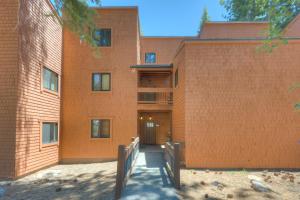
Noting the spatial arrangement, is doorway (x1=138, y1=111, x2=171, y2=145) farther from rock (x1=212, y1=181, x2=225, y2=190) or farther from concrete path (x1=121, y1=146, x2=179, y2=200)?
rock (x1=212, y1=181, x2=225, y2=190)

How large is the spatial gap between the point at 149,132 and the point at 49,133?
8.05 metres

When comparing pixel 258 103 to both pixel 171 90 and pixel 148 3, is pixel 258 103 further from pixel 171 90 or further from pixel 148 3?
pixel 148 3

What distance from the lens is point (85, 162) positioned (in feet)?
42.9

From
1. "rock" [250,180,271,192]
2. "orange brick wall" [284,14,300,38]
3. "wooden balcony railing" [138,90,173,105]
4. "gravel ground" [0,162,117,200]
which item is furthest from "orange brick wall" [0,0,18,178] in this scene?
"orange brick wall" [284,14,300,38]

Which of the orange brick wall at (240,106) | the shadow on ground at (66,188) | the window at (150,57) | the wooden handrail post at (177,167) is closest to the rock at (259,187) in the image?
the wooden handrail post at (177,167)

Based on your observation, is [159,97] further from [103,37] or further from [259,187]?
[259,187]

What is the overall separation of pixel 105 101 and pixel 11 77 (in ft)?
18.1

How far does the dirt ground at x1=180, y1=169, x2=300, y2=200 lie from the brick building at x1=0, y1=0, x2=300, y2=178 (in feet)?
3.25

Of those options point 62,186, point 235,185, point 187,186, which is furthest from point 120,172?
point 235,185

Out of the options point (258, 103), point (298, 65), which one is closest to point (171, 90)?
point (258, 103)

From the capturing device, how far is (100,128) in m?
13.4

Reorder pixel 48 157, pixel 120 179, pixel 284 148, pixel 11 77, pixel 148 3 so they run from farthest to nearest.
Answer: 1. pixel 148 3
2. pixel 48 157
3. pixel 284 148
4. pixel 11 77
5. pixel 120 179

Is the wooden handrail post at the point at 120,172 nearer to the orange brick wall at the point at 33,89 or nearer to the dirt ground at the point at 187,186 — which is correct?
the dirt ground at the point at 187,186

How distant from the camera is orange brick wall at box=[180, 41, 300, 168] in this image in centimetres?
985
